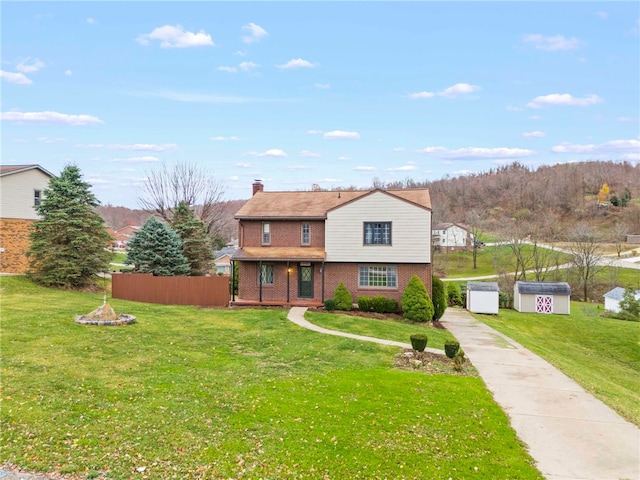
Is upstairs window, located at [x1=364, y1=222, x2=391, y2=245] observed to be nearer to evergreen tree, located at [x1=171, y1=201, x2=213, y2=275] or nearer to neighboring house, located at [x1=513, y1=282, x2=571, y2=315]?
evergreen tree, located at [x1=171, y1=201, x2=213, y2=275]

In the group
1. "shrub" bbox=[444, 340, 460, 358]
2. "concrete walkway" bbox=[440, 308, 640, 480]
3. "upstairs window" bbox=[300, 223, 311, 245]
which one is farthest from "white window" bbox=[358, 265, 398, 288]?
"shrub" bbox=[444, 340, 460, 358]

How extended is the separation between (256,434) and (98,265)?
19705mm

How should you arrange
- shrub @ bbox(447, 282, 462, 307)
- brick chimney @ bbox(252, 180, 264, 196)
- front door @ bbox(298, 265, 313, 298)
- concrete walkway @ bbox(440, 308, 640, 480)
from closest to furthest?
concrete walkway @ bbox(440, 308, 640, 480) < front door @ bbox(298, 265, 313, 298) < brick chimney @ bbox(252, 180, 264, 196) < shrub @ bbox(447, 282, 462, 307)

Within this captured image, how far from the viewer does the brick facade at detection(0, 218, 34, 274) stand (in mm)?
26000

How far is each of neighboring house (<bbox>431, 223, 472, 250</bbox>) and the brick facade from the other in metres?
62.1

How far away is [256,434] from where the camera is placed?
24.5ft

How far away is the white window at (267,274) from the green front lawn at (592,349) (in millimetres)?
12742

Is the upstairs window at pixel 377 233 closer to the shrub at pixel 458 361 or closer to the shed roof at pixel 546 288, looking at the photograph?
the shrub at pixel 458 361

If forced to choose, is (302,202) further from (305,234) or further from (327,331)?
(327,331)

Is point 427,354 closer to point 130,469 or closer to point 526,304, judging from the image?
point 130,469

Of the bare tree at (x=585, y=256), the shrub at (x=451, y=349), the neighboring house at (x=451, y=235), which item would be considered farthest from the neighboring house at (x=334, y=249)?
the neighboring house at (x=451, y=235)

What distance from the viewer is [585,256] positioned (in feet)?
158

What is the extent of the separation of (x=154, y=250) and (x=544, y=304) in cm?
3096

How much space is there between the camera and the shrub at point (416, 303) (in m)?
20.6
